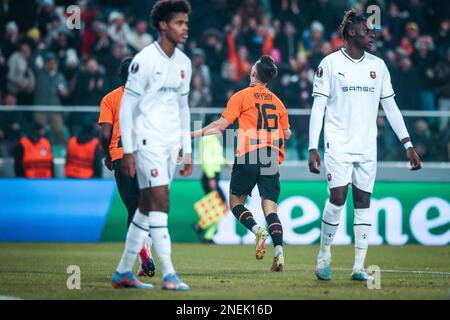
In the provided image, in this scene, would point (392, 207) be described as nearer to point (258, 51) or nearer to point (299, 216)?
point (299, 216)

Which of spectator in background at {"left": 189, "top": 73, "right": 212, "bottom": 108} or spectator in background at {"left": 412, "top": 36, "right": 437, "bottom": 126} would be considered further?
spectator in background at {"left": 412, "top": 36, "right": 437, "bottom": 126}

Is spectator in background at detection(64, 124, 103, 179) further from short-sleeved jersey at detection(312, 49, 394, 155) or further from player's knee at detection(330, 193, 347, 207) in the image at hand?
player's knee at detection(330, 193, 347, 207)

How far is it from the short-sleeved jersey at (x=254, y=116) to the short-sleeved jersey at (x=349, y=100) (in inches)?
78.9

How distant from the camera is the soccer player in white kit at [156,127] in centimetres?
934

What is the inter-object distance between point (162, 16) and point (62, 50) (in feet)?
42.1

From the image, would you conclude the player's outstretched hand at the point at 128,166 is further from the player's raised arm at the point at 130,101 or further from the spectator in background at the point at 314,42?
the spectator in background at the point at 314,42

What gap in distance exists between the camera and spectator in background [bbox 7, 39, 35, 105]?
2117 centimetres

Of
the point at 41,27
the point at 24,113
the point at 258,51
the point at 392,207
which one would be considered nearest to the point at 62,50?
the point at 41,27

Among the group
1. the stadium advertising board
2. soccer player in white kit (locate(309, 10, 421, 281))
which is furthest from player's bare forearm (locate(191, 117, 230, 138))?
the stadium advertising board

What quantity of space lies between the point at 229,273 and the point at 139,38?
436 inches

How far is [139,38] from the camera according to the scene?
22.3 m

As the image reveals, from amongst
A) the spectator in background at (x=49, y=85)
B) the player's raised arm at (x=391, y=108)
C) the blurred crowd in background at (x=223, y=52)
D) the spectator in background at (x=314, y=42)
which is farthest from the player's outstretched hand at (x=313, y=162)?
the spectator in background at (x=314, y=42)

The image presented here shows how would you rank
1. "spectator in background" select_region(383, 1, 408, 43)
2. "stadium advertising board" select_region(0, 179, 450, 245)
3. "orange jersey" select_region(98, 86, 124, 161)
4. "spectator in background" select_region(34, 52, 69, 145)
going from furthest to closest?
"spectator in background" select_region(383, 1, 408, 43) < "spectator in background" select_region(34, 52, 69, 145) < "stadium advertising board" select_region(0, 179, 450, 245) < "orange jersey" select_region(98, 86, 124, 161)

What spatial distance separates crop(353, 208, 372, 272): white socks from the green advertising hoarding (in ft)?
26.0
